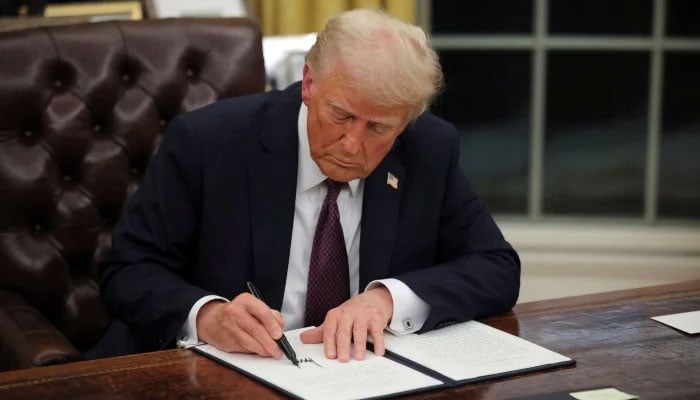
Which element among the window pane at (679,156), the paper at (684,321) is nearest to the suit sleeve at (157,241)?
the paper at (684,321)

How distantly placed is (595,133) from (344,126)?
116 inches

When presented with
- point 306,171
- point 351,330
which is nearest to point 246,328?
point 351,330

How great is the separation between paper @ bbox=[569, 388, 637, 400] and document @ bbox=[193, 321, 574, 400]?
16cm

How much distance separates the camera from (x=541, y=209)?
15.6 feet

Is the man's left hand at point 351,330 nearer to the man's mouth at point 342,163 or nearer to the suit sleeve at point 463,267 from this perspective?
the suit sleeve at point 463,267

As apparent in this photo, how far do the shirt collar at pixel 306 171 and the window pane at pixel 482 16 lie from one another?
2.24 metres

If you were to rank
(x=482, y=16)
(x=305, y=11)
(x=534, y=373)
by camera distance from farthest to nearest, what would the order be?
(x=482, y=16), (x=305, y=11), (x=534, y=373)

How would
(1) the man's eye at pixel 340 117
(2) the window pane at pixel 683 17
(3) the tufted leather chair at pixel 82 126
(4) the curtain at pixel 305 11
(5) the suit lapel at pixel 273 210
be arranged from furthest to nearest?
(2) the window pane at pixel 683 17, (4) the curtain at pixel 305 11, (3) the tufted leather chair at pixel 82 126, (5) the suit lapel at pixel 273 210, (1) the man's eye at pixel 340 117

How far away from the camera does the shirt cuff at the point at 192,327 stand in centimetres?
222

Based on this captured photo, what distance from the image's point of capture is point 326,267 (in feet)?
8.40

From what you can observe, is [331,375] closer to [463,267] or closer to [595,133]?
[463,267]

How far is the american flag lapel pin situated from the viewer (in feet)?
8.67

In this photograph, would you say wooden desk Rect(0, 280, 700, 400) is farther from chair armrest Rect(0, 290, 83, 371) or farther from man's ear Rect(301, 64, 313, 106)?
man's ear Rect(301, 64, 313, 106)

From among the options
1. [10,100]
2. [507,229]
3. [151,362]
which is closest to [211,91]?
[10,100]
